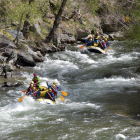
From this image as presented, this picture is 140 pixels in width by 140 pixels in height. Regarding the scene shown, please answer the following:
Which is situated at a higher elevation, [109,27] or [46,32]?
[109,27]

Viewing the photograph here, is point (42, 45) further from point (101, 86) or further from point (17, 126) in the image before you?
point (17, 126)

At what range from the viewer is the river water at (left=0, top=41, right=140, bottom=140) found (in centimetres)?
629

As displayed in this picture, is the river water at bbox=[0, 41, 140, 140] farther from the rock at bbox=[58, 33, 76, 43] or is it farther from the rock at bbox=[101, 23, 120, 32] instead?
the rock at bbox=[101, 23, 120, 32]

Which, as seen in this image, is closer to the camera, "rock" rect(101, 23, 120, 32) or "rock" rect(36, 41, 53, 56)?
"rock" rect(36, 41, 53, 56)

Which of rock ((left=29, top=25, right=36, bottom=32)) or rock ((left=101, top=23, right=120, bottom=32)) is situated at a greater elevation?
rock ((left=101, top=23, right=120, bottom=32))

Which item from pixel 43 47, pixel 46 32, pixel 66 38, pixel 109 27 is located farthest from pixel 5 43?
pixel 109 27

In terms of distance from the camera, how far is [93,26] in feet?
87.0

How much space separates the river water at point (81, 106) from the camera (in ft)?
20.6

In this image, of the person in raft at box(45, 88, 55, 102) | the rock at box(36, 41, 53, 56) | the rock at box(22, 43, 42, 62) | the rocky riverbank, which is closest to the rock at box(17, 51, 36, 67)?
the rocky riverbank

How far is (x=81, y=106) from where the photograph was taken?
28.5ft

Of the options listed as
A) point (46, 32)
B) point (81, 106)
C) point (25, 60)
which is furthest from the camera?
point (46, 32)

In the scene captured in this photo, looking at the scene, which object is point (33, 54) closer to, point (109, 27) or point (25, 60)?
point (25, 60)

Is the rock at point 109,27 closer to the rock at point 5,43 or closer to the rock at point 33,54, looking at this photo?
the rock at point 33,54

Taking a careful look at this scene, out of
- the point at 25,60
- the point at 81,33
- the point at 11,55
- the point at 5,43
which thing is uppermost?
the point at 81,33
